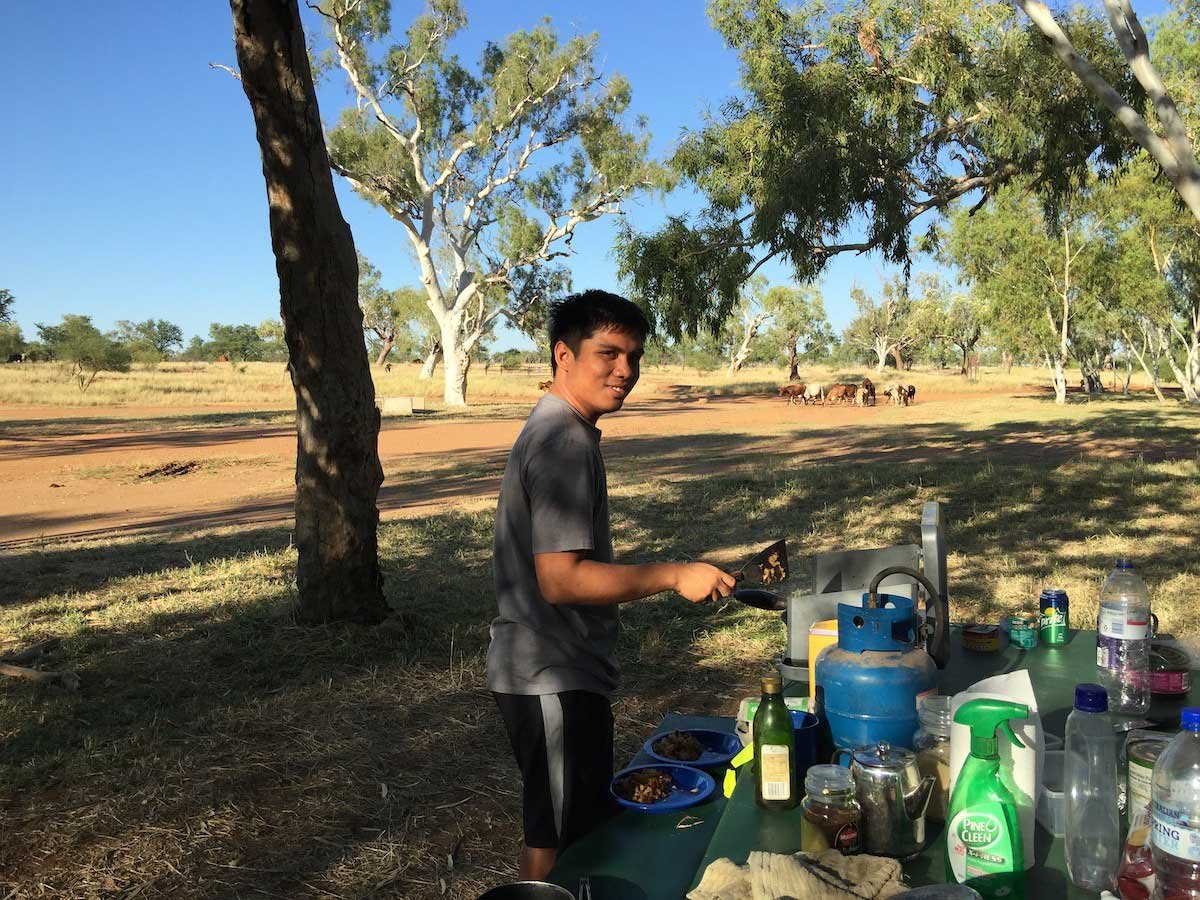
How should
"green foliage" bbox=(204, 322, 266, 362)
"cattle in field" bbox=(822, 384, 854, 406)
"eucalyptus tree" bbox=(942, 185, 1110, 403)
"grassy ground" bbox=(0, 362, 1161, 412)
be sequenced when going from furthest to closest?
"green foliage" bbox=(204, 322, 266, 362), "grassy ground" bbox=(0, 362, 1161, 412), "cattle in field" bbox=(822, 384, 854, 406), "eucalyptus tree" bbox=(942, 185, 1110, 403)

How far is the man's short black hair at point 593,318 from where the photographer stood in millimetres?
2488

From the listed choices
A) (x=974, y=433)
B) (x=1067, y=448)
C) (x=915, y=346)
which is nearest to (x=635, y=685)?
(x=1067, y=448)

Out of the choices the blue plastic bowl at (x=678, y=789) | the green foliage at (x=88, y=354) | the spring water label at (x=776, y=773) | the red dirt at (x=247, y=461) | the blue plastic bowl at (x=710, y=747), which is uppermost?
the green foliage at (x=88, y=354)

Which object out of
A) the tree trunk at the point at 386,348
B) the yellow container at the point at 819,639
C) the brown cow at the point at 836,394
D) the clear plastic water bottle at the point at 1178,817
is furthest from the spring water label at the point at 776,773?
the tree trunk at the point at 386,348

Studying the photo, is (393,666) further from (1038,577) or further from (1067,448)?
(1067,448)

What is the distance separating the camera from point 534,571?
248cm

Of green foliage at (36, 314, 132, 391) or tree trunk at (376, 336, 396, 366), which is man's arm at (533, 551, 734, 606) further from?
tree trunk at (376, 336, 396, 366)

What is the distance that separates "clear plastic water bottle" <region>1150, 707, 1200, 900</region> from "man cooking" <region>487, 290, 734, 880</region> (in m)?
1.00

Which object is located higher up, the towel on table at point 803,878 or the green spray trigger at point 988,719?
the green spray trigger at point 988,719

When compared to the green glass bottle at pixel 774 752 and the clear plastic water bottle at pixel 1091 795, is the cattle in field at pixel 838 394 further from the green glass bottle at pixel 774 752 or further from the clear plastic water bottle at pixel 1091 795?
the clear plastic water bottle at pixel 1091 795

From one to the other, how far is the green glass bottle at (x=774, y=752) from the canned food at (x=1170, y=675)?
4.24 feet

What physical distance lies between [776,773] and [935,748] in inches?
13.3

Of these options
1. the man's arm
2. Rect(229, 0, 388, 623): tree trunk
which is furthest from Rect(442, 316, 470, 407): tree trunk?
the man's arm

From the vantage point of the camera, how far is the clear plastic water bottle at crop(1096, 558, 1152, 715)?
269 centimetres
